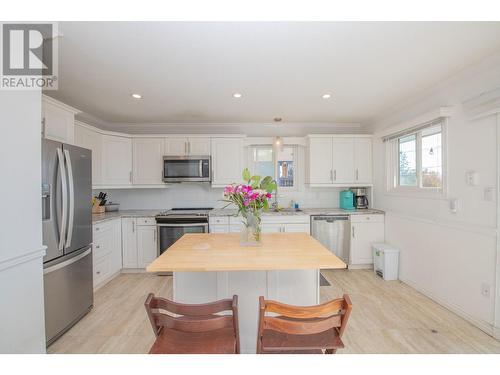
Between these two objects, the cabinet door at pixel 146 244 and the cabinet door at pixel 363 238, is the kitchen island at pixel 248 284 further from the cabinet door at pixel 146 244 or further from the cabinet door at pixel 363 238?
the cabinet door at pixel 363 238

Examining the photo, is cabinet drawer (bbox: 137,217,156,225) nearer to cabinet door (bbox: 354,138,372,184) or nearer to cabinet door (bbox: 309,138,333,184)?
cabinet door (bbox: 309,138,333,184)

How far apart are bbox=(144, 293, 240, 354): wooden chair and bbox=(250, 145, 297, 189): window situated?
3204 mm

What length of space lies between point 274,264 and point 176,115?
3.03 m

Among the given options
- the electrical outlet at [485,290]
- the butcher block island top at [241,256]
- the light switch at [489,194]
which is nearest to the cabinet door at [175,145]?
the butcher block island top at [241,256]

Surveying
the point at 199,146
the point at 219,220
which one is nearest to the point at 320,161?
the point at 219,220

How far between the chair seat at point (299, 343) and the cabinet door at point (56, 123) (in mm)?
2566

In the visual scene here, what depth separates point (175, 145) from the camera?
3.82 metres

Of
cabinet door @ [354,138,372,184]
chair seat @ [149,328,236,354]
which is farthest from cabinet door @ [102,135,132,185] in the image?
cabinet door @ [354,138,372,184]

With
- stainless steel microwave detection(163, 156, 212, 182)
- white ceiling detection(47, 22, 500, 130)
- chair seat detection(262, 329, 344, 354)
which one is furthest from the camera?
stainless steel microwave detection(163, 156, 212, 182)

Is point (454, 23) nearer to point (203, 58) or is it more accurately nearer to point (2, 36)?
point (203, 58)

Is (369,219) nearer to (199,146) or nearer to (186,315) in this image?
(199,146)

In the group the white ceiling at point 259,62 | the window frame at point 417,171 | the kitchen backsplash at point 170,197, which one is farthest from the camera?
the kitchen backsplash at point 170,197

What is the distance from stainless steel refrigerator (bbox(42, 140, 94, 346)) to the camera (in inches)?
71.6

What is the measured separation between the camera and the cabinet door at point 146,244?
346cm
